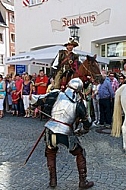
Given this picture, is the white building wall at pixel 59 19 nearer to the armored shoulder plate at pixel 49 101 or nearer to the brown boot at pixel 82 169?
the armored shoulder plate at pixel 49 101

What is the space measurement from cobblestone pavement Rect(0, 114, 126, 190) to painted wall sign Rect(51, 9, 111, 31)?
20.1ft

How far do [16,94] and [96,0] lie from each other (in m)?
5.15

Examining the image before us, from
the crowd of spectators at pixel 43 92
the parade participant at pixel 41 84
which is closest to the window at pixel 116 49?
the crowd of spectators at pixel 43 92

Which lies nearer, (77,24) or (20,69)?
(77,24)

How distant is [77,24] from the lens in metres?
13.0

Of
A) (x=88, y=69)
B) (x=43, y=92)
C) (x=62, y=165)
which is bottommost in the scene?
(x=62, y=165)

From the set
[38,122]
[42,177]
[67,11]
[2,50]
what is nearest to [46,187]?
[42,177]

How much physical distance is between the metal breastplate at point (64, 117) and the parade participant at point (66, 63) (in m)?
1.50

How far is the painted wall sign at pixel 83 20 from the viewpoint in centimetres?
1195

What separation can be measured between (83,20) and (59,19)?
139cm

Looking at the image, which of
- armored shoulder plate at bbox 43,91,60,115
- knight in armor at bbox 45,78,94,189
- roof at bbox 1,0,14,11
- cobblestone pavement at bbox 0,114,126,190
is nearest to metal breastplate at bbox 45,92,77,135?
knight in armor at bbox 45,78,94,189

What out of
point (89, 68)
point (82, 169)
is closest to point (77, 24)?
point (89, 68)

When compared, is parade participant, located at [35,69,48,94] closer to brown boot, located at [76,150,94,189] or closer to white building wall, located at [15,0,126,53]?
white building wall, located at [15,0,126,53]

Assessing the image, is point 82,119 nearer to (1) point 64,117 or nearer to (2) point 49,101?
(1) point 64,117
